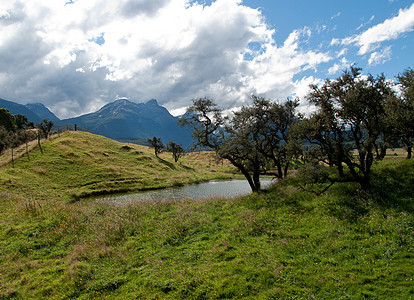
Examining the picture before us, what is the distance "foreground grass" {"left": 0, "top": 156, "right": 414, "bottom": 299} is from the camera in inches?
397

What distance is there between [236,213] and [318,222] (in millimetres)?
6834

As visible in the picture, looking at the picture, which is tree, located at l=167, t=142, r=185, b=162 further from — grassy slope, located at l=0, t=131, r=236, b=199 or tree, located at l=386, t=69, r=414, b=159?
tree, located at l=386, t=69, r=414, b=159

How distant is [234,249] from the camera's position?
13.8 m

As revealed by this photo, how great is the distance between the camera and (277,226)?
16016 millimetres

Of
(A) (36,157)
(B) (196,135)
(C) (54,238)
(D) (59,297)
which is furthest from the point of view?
(A) (36,157)

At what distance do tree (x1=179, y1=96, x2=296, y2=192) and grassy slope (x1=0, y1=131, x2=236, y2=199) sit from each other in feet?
110

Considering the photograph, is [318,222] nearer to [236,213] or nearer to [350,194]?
[350,194]

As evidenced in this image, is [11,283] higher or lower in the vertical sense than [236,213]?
lower

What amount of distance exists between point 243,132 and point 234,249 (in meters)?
15.2

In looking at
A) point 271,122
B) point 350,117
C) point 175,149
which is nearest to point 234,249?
point 350,117

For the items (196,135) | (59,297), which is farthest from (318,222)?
(196,135)

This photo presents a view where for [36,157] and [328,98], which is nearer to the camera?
[328,98]

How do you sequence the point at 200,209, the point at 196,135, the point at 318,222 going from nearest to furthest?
the point at 318,222
the point at 200,209
the point at 196,135

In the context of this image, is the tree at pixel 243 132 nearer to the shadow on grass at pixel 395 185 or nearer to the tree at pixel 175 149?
the shadow on grass at pixel 395 185
